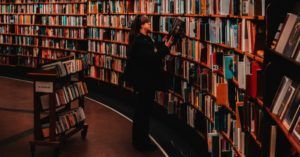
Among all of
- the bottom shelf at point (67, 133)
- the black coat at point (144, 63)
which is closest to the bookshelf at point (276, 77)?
the black coat at point (144, 63)

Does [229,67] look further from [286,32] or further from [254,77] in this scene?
[286,32]

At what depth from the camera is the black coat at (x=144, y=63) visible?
245 inches

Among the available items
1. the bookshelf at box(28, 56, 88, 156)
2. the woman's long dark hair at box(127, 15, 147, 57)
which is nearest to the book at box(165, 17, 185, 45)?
the woman's long dark hair at box(127, 15, 147, 57)

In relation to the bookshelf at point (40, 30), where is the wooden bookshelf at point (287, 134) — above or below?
below

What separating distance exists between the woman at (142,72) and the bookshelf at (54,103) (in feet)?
2.76

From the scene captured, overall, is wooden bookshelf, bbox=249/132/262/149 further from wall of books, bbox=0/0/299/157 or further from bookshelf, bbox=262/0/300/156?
bookshelf, bbox=262/0/300/156

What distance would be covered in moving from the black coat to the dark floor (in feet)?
2.96

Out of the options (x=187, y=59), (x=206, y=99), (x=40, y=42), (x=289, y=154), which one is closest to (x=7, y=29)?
(x=40, y=42)

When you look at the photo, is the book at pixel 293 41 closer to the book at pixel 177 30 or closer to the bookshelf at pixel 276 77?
the bookshelf at pixel 276 77

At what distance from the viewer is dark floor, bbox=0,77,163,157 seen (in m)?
6.26

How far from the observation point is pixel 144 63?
20.6ft

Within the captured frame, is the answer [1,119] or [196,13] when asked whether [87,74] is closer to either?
[1,119]

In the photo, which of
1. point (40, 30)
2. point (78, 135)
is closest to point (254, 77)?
point (78, 135)

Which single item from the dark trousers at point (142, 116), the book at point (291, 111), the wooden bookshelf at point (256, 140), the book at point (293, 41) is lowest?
the dark trousers at point (142, 116)
